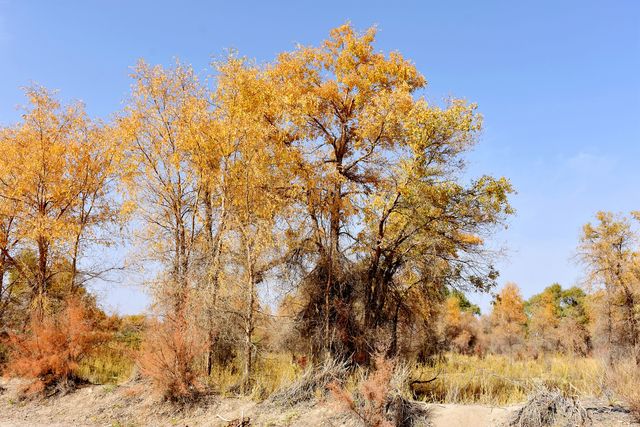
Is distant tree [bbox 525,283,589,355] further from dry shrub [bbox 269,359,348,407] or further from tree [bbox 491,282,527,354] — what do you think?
dry shrub [bbox 269,359,348,407]

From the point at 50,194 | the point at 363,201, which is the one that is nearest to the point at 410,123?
the point at 363,201

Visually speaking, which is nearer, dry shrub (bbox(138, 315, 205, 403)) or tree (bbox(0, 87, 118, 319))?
dry shrub (bbox(138, 315, 205, 403))

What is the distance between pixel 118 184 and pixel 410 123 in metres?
10.0

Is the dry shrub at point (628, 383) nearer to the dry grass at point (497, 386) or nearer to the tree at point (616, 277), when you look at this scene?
the dry grass at point (497, 386)

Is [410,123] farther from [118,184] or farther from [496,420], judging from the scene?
[118,184]

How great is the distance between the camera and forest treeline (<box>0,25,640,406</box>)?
13.3 meters

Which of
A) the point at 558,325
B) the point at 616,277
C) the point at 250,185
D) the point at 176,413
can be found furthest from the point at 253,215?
the point at 558,325

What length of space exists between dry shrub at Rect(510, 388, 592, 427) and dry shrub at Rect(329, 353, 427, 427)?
69.4 inches

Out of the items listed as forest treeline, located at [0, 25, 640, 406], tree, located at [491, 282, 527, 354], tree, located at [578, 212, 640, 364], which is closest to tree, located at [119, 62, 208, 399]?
forest treeline, located at [0, 25, 640, 406]

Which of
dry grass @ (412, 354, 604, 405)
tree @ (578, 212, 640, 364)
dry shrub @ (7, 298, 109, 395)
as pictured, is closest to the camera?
dry grass @ (412, 354, 604, 405)

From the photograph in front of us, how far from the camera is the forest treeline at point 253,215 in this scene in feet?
43.7

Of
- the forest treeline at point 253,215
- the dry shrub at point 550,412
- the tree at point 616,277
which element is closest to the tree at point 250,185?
the forest treeline at point 253,215

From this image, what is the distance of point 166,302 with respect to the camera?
43.9ft

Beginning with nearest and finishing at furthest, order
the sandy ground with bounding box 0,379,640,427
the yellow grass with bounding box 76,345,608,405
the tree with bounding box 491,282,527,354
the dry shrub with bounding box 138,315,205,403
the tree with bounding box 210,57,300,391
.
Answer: the sandy ground with bounding box 0,379,640,427
the yellow grass with bounding box 76,345,608,405
the dry shrub with bounding box 138,315,205,403
the tree with bounding box 210,57,300,391
the tree with bounding box 491,282,527,354
